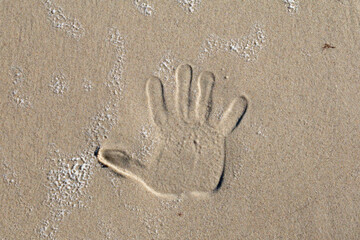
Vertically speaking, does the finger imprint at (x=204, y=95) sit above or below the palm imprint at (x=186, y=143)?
above

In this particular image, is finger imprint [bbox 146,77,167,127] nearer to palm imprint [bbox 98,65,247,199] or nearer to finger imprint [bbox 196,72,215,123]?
palm imprint [bbox 98,65,247,199]

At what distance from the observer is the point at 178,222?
1647 mm

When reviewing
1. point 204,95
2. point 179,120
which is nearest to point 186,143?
point 179,120

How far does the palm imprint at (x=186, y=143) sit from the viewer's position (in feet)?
5.41

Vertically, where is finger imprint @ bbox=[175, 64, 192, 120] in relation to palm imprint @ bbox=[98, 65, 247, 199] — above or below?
above

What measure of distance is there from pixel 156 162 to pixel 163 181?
13 centimetres

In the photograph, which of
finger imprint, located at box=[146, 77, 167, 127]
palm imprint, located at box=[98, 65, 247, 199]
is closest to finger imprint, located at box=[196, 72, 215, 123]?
palm imprint, located at box=[98, 65, 247, 199]

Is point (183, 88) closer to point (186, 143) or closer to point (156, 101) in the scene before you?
point (156, 101)

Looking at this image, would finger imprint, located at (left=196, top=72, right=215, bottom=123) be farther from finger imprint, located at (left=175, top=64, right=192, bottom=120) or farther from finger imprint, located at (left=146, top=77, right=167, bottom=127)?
finger imprint, located at (left=146, top=77, right=167, bottom=127)

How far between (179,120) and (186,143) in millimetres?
150

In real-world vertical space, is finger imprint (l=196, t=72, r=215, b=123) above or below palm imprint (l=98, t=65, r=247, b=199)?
above

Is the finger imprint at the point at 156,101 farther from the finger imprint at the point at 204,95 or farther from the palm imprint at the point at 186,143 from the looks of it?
the finger imprint at the point at 204,95

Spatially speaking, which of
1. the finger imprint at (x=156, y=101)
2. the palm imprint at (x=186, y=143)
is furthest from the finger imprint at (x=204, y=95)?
the finger imprint at (x=156, y=101)

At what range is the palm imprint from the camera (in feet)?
5.41
